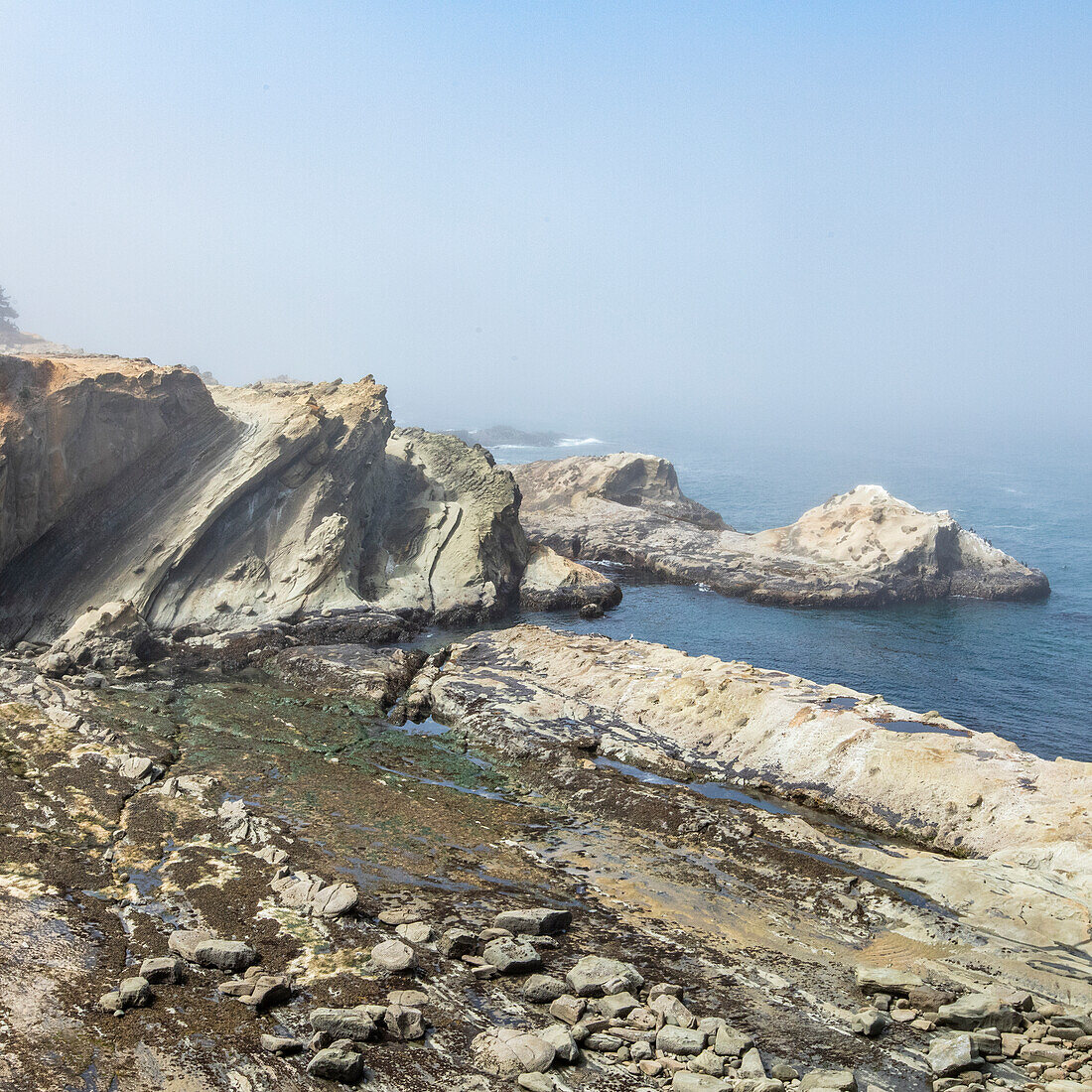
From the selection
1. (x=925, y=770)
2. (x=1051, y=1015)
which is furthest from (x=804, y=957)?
(x=925, y=770)

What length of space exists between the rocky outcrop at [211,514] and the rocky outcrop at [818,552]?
11.0m

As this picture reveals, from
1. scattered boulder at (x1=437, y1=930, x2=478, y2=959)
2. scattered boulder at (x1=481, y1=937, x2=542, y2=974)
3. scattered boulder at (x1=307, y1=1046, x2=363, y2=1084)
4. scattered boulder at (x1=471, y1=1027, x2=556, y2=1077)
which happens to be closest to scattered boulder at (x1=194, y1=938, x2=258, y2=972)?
scattered boulder at (x1=307, y1=1046, x2=363, y2=1084)

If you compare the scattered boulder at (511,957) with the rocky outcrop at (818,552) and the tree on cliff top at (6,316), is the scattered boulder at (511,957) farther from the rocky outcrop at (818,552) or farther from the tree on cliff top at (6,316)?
the tree on cliff top at (6,316)

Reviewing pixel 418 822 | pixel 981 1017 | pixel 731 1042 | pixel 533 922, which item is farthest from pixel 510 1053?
pixel 418 822

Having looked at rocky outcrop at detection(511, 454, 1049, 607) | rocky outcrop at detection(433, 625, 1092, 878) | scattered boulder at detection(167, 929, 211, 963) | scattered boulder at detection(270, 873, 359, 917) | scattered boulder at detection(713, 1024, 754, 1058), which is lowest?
scattered boulder at detection(270, 873, 359, 917)

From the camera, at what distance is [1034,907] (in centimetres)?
1877

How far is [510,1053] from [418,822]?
985cm

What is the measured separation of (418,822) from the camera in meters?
22.2

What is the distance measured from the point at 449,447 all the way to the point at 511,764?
31165 mm

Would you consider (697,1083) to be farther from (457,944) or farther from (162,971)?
(162,971)

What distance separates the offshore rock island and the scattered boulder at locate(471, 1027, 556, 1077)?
0.06 metres

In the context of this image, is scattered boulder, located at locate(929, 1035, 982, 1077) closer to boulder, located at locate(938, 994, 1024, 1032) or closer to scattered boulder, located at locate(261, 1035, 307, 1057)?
boulder, located at locate(938, 994, 1024, 1032)

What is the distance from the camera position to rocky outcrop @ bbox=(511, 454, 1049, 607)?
176 ft

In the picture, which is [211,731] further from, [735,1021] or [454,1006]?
[735,1021]
